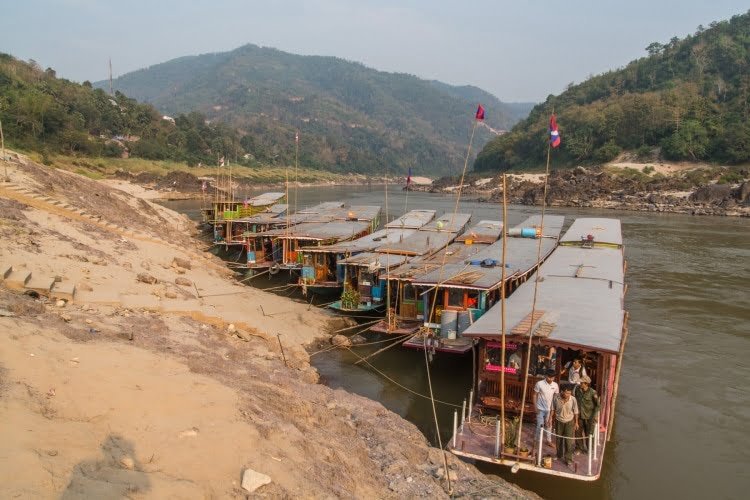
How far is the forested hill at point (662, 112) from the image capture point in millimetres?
70500

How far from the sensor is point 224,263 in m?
29.2

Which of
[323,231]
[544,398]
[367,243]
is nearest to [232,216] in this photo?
[323,231]

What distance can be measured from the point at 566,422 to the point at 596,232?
58.3ft

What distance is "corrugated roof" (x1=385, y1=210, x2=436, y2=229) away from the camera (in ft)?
99.0

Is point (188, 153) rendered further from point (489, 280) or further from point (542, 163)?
point (489, 280)

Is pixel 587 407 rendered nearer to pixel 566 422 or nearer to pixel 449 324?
pixel 566 422

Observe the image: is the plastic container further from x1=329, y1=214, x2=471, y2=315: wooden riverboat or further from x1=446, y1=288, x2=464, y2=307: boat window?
x1=329, y1=214, x2=471, y2=315: wooden riverboat

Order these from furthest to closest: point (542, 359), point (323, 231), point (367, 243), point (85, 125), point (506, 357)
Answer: point (85, 125)
point (323, 231)
point (367, 243)
point (506, 357)
point (542, 359)

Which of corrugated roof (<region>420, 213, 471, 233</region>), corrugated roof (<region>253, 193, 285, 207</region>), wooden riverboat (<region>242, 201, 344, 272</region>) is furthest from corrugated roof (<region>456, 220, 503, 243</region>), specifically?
corrugated roof (<region>253, 193, 285, 207</region>)

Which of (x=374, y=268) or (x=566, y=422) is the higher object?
(x=374, y=268)

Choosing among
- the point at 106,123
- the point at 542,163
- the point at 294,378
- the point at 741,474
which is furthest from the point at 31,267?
the point at 542,163

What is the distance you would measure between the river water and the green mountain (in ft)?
195

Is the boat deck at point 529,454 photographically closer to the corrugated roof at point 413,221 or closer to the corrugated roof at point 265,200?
the corrugated roof at point 413,221

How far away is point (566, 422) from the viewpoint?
9586 mm
